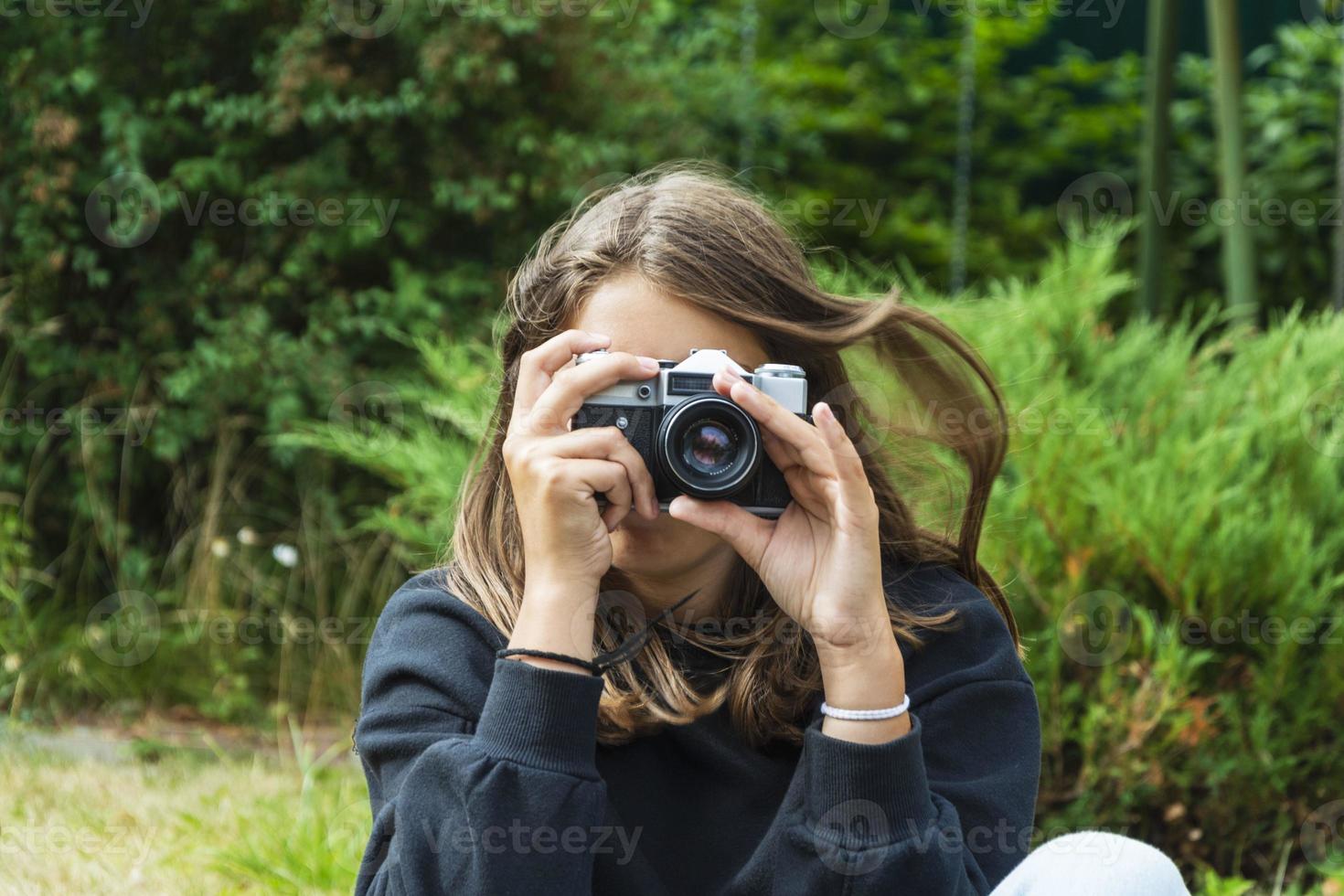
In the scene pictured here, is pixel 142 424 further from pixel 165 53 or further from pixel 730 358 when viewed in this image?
pixel 730 358

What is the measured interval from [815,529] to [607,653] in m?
0.30

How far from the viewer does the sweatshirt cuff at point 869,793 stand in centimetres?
144

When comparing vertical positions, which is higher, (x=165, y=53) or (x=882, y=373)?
(x=165, y=53)

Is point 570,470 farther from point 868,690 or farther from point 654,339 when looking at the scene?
point 868,690

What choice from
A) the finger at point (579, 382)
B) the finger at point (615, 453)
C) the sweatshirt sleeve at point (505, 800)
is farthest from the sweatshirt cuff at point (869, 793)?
the finger at point (579, 382)

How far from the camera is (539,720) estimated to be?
1432mm

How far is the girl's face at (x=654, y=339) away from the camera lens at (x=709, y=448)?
0.12 meters

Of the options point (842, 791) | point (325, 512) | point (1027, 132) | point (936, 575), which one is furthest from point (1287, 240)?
point (842, 791)

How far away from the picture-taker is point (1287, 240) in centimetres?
557

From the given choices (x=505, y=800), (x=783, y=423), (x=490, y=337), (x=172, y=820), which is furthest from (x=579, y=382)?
(x=490, y=337)

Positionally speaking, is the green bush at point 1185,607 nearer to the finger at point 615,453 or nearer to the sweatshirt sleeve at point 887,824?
the sweatshirt sleeve at point 887,824

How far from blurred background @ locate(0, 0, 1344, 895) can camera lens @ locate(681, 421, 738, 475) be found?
24.5 inches

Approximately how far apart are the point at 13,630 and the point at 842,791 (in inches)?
122

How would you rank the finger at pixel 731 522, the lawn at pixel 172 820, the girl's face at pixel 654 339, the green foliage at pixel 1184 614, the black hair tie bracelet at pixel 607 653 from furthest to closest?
1. the green foliage at pixel 1184 614
2. the lawn at pixel 172 820
3. the girl's face at pixel 654 339
4. the finger at pixel 731 522
5. the black hair tie bracelet at pixel 607 653
